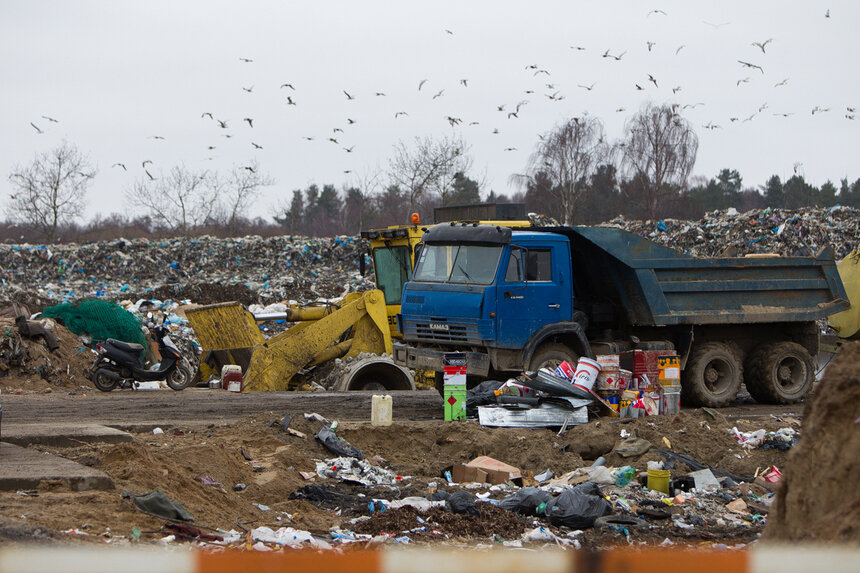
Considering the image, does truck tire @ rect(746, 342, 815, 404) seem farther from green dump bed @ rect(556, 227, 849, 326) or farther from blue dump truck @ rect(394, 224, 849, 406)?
green dump bed @ rect(556, 227, 849, 326)

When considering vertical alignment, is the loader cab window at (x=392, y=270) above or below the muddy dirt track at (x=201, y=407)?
above

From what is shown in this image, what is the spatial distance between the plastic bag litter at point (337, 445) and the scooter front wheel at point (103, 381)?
5968mm

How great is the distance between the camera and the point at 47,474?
6066 millimetres

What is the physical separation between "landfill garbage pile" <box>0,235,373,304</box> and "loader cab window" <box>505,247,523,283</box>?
13.6 m

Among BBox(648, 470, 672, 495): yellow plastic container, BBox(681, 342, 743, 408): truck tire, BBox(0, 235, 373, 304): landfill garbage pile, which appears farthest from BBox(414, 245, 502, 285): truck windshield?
BBox(0, 235, 373, 304): landfill garbage pile

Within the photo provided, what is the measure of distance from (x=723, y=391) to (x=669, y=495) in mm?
6183

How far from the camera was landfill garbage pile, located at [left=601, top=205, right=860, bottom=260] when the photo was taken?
24.8 meters

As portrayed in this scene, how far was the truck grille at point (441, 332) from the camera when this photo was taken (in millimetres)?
11484

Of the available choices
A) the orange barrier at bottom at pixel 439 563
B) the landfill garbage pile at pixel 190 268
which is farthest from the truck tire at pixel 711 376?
the landfill garbage pile at pixel 190 268

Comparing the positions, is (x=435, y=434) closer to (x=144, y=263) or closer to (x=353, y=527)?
(x=353, y=527)

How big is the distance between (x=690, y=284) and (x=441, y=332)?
151 inches

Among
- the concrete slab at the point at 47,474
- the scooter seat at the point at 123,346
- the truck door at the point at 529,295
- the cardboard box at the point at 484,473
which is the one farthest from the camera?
the scooter seat at the point at 123,346

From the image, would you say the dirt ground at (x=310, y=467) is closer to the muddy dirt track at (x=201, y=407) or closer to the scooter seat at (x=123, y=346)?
the muddy dirt track at (x=201, y=407)

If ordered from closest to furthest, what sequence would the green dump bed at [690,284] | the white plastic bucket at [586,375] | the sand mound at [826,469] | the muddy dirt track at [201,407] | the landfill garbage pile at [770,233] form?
the sand mound at [826,469] → the muddy dirt track at [201,407] → the white plastic bucket at [586,375] → the green dump bed at [690,284] → the landfill garbage pile at [770,233]
